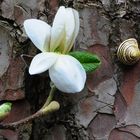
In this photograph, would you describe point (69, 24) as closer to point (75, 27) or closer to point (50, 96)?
point (75, 27)

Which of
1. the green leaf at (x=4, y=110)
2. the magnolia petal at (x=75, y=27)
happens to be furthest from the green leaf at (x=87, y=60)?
the green leaf at (x=4, y=110)

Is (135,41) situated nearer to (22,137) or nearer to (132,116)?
(132,116)

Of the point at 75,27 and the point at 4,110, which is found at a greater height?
the point at 75,27

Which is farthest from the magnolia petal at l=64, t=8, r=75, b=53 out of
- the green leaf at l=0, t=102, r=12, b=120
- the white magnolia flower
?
the green leaf at l=0, t=102, r=12, b=120

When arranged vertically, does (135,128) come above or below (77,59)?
below

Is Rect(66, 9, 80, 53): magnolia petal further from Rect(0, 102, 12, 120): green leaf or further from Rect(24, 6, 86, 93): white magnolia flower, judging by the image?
Rect(0, 102, 12, 120): green leaf

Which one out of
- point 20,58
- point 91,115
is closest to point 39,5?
point 20,58

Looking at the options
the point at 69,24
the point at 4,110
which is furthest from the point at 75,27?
the point at 4,110
